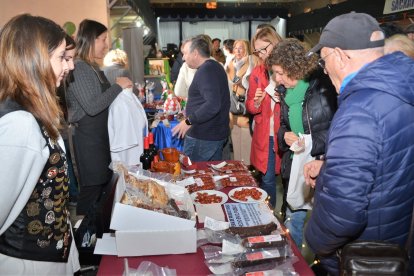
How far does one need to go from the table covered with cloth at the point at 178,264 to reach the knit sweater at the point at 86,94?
58.9 inches

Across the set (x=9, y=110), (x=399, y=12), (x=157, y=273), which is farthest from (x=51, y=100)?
(x=399, y=12)

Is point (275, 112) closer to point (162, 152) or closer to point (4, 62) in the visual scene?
point (162, 152)

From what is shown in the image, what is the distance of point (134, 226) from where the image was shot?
1226mm

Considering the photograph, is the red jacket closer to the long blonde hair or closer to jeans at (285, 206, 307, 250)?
jeans at (285, 206, 307, 250)

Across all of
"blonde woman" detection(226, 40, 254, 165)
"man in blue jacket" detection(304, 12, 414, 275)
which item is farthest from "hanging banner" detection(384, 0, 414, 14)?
"man in blue jacket" detection(304, 12, 414, 275)

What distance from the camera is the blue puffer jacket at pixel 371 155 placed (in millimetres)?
1098

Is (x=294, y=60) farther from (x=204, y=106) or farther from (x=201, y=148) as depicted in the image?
(x=201, y=148)

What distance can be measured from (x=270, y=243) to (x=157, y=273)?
1.44ft

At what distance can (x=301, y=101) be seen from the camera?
213cm

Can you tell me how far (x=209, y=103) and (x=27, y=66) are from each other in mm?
1838

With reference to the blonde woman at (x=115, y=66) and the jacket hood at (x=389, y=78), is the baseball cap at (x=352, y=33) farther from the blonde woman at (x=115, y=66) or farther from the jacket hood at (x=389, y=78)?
A: the blonde woman at (x=115, y=66)

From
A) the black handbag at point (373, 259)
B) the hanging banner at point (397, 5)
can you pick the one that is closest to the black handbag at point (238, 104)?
the black handbag at point (373, 259)

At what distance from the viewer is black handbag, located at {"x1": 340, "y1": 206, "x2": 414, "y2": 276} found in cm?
107

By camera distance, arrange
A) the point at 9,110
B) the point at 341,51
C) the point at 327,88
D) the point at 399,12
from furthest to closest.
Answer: the point at 399,12
the point at 327,88
the point at 341,51
the point at 9,110
